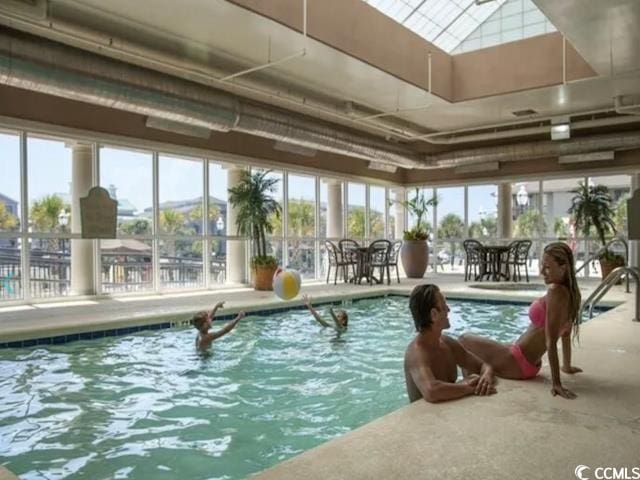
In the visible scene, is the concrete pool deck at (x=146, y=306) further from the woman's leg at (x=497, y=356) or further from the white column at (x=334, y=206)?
the woman's leg at (x=497, y=356)

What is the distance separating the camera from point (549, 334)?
2.36 m

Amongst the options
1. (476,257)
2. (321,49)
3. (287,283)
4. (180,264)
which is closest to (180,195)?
(180,264)

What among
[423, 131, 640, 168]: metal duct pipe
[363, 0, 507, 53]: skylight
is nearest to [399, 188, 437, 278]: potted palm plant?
[423, 131, 640, 168]: metal duct pipe

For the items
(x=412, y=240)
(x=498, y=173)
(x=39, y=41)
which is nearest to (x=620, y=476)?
(x=39, y=41)

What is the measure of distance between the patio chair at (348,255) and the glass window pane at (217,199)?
7.23 feet

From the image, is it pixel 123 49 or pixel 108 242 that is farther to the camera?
pixel 108 242

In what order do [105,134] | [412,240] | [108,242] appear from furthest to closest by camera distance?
[412,240], [108,242], [105,134]

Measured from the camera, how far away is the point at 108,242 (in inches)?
314

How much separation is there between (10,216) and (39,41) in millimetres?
2700

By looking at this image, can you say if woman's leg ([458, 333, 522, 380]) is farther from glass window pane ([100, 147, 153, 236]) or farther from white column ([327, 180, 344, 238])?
white column ([327, 180, 344, 238])

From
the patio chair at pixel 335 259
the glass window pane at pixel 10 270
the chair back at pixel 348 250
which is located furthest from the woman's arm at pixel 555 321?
the chair back at pixel 348 250

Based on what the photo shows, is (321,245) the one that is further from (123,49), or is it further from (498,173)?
(123,49)

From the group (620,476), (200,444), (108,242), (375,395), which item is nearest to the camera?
(620,476)

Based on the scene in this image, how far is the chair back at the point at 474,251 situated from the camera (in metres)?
10.5
